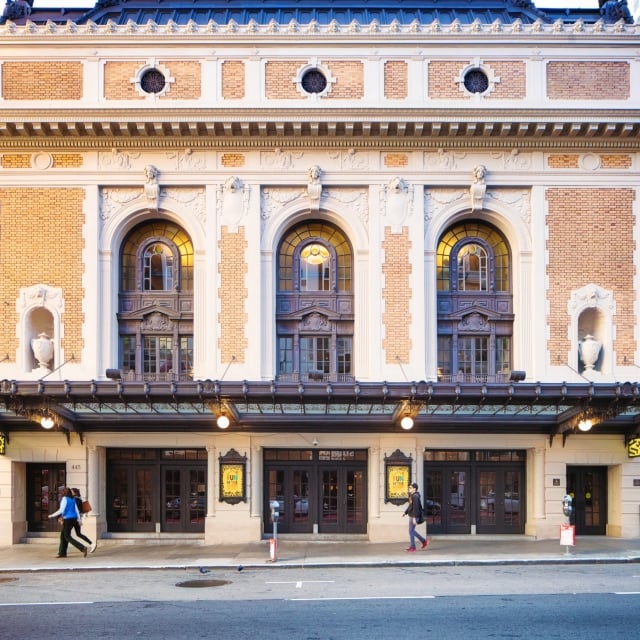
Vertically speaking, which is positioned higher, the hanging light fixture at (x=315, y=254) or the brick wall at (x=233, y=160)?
the brick wall at (x=233, y=160)

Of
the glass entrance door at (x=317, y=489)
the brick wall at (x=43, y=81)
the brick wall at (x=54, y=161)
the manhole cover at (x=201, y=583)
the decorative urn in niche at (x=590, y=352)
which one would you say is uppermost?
the brick wall at (x=43, y=81)

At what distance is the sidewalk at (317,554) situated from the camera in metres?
19.5

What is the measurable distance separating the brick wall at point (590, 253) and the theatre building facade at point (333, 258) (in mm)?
62

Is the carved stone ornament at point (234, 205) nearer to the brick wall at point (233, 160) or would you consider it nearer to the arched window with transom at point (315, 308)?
the brick wall at point (233, 160)

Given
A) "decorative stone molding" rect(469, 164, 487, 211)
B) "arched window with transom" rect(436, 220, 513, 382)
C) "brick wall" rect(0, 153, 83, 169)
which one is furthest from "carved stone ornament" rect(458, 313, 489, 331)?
"brick wall" rect(0, 153, 83, 169)

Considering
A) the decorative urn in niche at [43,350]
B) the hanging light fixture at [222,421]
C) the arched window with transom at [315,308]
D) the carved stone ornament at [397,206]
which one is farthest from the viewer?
the arched window with transom at [315,308]

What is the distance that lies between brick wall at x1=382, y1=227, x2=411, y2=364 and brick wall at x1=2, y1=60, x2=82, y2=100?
9.61 metres

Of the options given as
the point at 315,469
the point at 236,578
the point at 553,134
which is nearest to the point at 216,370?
the point at 315,469

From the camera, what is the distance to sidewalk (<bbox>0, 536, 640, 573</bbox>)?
1950 centimetres

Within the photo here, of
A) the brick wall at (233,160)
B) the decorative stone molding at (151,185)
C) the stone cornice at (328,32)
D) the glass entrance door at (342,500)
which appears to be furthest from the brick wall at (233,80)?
the glass entrance door at (342,500)

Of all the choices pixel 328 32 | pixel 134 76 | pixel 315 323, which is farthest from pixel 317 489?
pixel 328 32

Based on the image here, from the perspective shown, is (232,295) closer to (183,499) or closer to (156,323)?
(156,323)

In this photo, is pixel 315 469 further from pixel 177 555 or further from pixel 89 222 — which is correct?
pixel 89 222

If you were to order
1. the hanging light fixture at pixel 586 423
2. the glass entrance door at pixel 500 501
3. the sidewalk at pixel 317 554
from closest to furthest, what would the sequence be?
the sidewalk at pixel 317 554 → the hanging light fixture at pixel 586 423 → the glass entrance door at pixel 500 501
